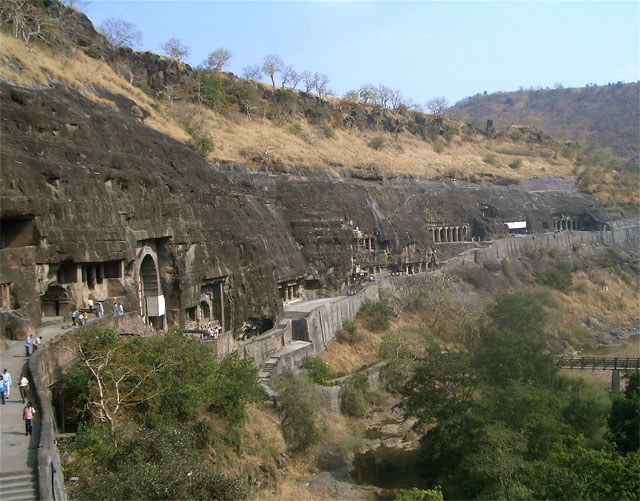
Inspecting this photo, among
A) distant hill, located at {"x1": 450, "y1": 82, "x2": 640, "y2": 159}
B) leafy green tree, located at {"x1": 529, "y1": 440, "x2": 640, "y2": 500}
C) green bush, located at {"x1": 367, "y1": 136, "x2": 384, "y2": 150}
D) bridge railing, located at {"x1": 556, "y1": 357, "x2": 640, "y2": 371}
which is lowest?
bridge railing, located at {"x1": 556, "y1": 357, "x2": 640, "y2": 371}

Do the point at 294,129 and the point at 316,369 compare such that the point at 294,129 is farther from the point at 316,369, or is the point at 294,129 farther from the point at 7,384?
the point at 7,384

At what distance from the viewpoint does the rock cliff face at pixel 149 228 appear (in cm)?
2122

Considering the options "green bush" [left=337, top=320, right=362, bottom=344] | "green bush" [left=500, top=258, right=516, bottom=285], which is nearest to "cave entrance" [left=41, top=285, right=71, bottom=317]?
"green bush" [left=337, top=320, right=362, bottom=344]

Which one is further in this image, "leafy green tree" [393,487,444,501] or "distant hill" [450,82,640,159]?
"distant hill" [450,82,640,159]

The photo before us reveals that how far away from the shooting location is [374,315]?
146ft

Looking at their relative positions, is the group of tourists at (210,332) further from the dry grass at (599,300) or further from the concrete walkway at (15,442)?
the dry grass at (599,300)

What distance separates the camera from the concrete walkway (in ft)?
38.8

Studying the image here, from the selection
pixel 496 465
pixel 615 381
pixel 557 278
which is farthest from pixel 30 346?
pixel 557 278

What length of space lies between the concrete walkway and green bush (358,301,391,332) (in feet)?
92.1

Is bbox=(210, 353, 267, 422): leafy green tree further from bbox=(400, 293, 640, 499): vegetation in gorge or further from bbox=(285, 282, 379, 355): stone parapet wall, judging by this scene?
bbox=(285, 282, 379, 355): stone parapet wall

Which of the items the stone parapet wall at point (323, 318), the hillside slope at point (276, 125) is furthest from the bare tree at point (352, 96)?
the stone parapet wall at point (323, 318)

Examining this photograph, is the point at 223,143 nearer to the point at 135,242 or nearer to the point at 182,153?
the point at 182,153

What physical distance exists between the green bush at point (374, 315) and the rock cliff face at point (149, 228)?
3.13m

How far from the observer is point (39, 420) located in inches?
556
